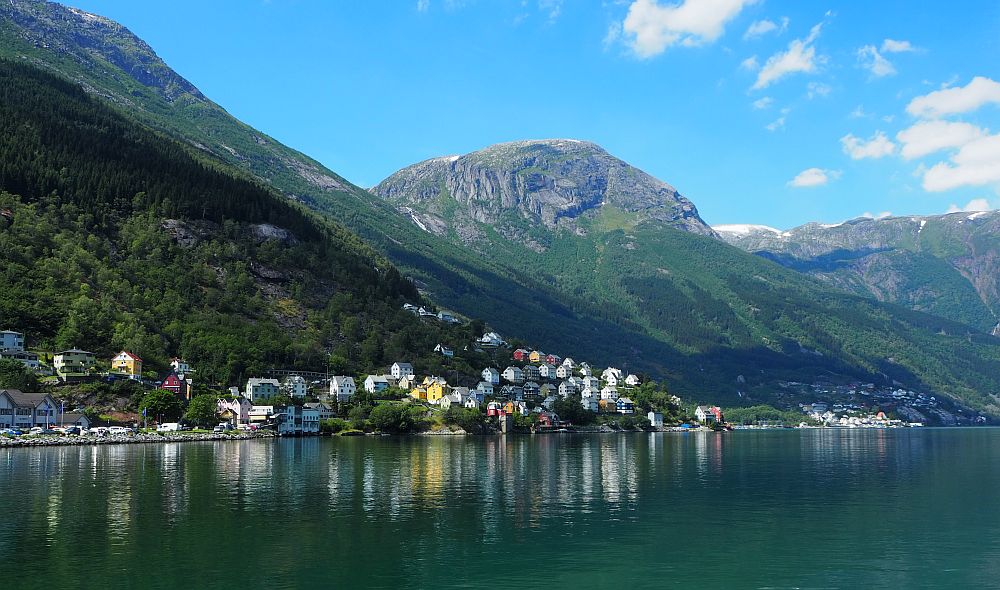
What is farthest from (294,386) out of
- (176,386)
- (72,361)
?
(72,361)

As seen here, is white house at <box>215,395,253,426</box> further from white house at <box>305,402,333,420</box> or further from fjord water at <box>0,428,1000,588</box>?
fjord water at <box>0,428,1000,588</box>

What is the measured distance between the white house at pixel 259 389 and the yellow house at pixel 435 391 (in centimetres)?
3054

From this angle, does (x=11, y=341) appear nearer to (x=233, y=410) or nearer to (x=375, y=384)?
(x=233, y=410)

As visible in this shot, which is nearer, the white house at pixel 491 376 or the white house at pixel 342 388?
the white house at pixel 342 388

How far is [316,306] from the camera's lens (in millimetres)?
167750

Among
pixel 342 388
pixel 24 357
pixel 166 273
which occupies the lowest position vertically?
pixel 342 388

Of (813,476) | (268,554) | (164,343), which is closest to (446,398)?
(164,343)

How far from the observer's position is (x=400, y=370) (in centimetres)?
15475

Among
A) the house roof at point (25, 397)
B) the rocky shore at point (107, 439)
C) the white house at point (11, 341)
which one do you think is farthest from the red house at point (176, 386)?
the white house at point (11, 341)

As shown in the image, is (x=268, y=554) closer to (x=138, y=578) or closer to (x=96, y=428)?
(x=138, y=578)

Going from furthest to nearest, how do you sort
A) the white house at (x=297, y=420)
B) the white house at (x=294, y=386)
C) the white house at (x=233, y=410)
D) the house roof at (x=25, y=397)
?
1. the white house at (x=294, y=386)
2. the white house at (x=297, y=420)
3. the white house at (x=233, y=410)
4. the house roof at (x=25, y=397)

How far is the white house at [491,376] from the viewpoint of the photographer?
558ft

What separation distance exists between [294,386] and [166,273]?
40.5 metres

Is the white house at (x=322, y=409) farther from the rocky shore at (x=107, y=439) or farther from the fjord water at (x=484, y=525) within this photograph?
the fjord water at (x=484, y=525)
